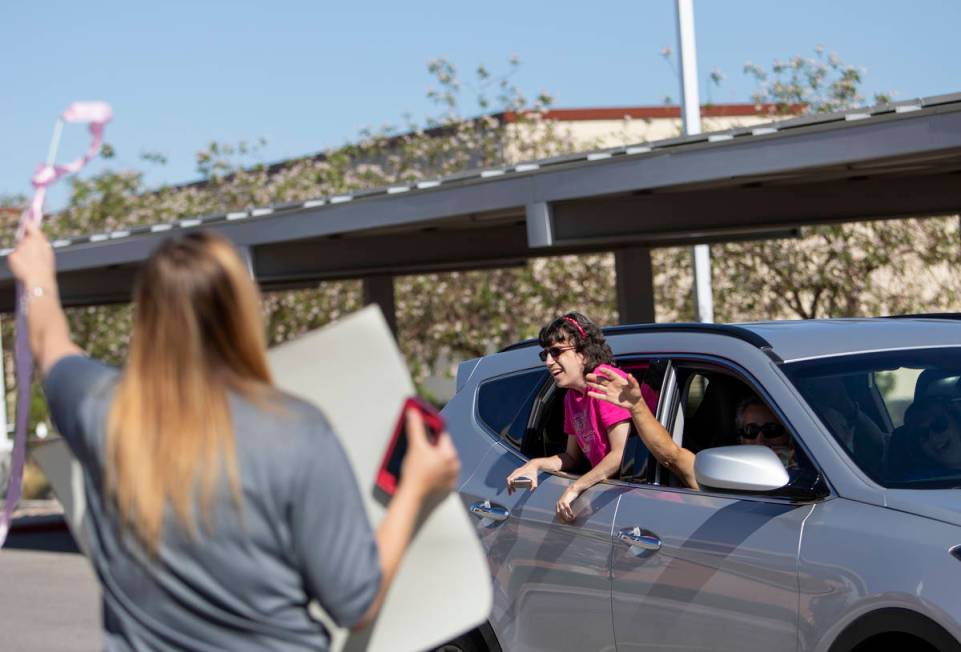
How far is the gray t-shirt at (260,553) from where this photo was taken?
2.43m

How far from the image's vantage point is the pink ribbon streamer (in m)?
2.93

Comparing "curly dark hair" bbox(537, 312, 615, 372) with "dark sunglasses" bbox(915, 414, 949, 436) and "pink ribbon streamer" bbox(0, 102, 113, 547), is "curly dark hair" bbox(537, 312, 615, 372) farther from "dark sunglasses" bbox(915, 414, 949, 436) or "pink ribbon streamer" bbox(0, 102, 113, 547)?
"pink ribbon streamer" bbox(0, 102, 113, 547)

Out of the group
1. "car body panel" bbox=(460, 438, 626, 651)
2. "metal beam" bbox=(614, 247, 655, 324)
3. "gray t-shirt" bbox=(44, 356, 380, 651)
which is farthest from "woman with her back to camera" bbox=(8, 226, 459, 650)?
"metal beam" bbox=(614, 247, 655, 324)

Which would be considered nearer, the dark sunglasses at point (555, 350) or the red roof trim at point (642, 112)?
the dark sunglasses at point (555, 350)

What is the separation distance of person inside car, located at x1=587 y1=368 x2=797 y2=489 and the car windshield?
0.83 ft

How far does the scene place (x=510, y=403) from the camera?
623 centimetres

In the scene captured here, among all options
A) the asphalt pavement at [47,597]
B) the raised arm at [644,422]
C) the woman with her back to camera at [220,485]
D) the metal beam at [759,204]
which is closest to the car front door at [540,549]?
the raised arm at [644,422]

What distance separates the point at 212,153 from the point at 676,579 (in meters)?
33.7

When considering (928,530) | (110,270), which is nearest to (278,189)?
(110,270)

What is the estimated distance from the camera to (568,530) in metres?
5.38

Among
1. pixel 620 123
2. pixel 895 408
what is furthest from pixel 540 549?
pixel 620 123

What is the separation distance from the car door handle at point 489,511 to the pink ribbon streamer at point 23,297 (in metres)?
2.91

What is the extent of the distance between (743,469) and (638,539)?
2.38ft

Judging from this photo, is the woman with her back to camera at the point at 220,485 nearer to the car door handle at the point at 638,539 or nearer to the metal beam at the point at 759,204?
the car door handle at the point at 638,539
